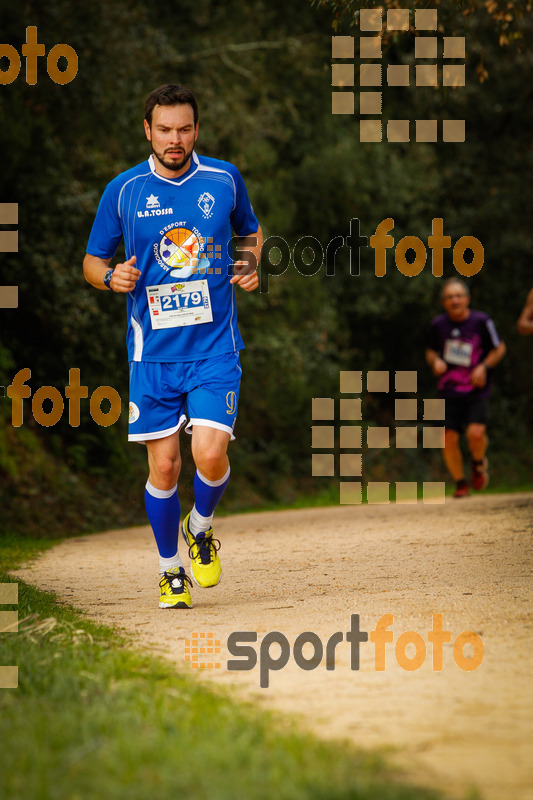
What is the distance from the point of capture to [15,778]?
2682mm

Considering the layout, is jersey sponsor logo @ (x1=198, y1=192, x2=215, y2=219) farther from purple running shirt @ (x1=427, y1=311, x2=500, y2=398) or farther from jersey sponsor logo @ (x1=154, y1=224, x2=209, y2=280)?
purple running shirt @ (x1=427, y1=311, x2=500, y2=398)

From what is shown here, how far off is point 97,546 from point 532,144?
17.6 metres

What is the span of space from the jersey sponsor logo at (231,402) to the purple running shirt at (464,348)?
653cm

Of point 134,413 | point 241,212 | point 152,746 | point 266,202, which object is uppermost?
point 266,202

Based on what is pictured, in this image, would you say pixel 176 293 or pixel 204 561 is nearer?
pixel 176 293

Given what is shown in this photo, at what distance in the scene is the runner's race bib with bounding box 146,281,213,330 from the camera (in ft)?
18.1

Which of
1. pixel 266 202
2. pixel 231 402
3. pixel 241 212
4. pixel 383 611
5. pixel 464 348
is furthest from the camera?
pixel 266 202

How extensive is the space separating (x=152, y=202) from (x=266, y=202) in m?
14.5

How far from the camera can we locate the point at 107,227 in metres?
5.71

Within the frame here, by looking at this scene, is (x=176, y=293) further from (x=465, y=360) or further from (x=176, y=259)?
(x=465, y=360)

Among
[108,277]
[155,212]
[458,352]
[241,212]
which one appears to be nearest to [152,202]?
[155,212]

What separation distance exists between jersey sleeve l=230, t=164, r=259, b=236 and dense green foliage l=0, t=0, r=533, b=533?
2.91 metres

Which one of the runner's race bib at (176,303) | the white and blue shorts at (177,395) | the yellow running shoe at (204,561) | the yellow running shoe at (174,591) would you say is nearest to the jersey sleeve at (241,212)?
the runner's race bib at (176,303)

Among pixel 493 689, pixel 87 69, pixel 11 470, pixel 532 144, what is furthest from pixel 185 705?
pixel 532 144
